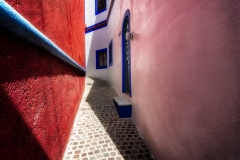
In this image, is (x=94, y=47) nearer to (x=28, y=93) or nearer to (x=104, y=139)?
(x=104, y=139)

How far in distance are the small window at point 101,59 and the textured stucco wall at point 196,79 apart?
30.0ft

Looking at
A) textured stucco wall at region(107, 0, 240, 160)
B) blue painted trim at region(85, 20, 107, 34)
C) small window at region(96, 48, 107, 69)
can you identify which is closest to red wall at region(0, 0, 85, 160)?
textured stucco wall at region(107, 0, 240, 160)

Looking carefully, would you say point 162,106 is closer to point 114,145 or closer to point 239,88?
point 239,88

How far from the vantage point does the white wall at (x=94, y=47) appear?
11.1 meters

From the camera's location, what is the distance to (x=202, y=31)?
48.4 inches

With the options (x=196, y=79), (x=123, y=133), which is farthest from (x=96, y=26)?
(x=196, y=79)

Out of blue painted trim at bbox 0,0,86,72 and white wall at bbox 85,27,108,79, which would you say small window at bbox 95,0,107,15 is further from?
blue painted trim at bbox 0,0,86,72

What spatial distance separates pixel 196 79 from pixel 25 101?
1.89m

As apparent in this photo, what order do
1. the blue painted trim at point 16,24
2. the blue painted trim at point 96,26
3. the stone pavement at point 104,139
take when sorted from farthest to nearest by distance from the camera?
1. the blue painted trim at point 96,26
2. the stone pavement at point 104,139
3. the blue painted trim at point 16,24

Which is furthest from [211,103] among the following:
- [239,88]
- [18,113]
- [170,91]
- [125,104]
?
[125,104]

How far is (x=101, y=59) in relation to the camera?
11484 mm

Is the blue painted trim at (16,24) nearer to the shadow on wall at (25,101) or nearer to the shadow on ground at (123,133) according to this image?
the shadow on wall at (25,101)

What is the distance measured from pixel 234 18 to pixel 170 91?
110cm

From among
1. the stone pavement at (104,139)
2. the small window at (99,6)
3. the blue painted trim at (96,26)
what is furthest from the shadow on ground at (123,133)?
the small window at (99,6)
